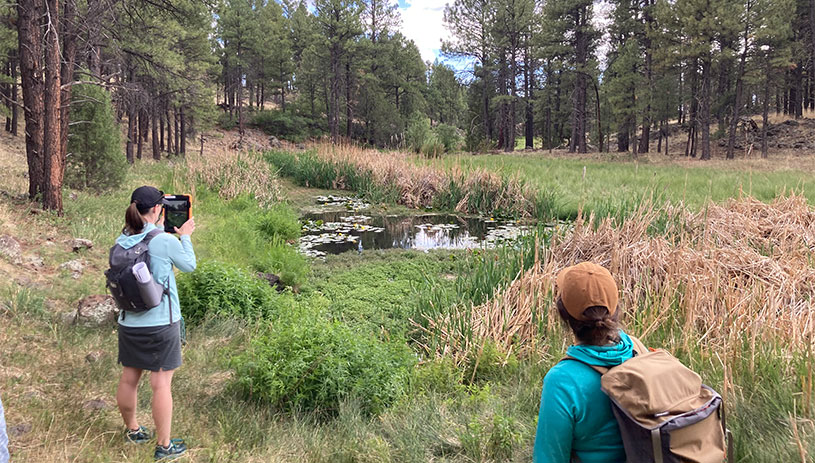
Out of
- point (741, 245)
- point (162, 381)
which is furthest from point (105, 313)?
point (741, 245)

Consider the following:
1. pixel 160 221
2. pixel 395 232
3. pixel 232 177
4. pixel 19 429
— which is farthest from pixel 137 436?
pixel 232 177

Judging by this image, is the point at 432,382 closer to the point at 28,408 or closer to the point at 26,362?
the point at 28,408

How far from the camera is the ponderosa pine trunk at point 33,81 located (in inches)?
301

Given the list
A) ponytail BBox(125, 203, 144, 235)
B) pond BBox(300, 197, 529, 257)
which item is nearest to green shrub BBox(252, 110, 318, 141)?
pond BBox(300, 197, 529, 257)

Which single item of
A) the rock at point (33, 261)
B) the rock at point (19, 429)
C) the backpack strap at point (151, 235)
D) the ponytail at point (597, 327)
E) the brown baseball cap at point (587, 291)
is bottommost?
the rock at point (19, 429)

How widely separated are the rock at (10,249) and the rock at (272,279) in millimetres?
2698

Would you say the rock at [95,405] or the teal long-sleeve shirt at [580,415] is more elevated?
the teal long-sleeve shirt at [580,415]

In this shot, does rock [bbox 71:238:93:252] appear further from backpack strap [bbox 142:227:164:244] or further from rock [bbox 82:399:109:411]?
backpack strap [bbox 142:227:164:244]

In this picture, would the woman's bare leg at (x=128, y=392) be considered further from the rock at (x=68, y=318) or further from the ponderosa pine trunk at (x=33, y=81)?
the ponderosa pine trunk at (x=33, y=81)

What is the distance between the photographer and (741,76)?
→ 1062 inches

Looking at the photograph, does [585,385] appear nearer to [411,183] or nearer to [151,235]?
[151,235]

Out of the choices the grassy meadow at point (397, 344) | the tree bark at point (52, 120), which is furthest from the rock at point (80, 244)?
the tree bark at point (52, 120)

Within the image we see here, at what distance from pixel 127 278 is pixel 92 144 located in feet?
31.4

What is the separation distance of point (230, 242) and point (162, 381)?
6.05m
